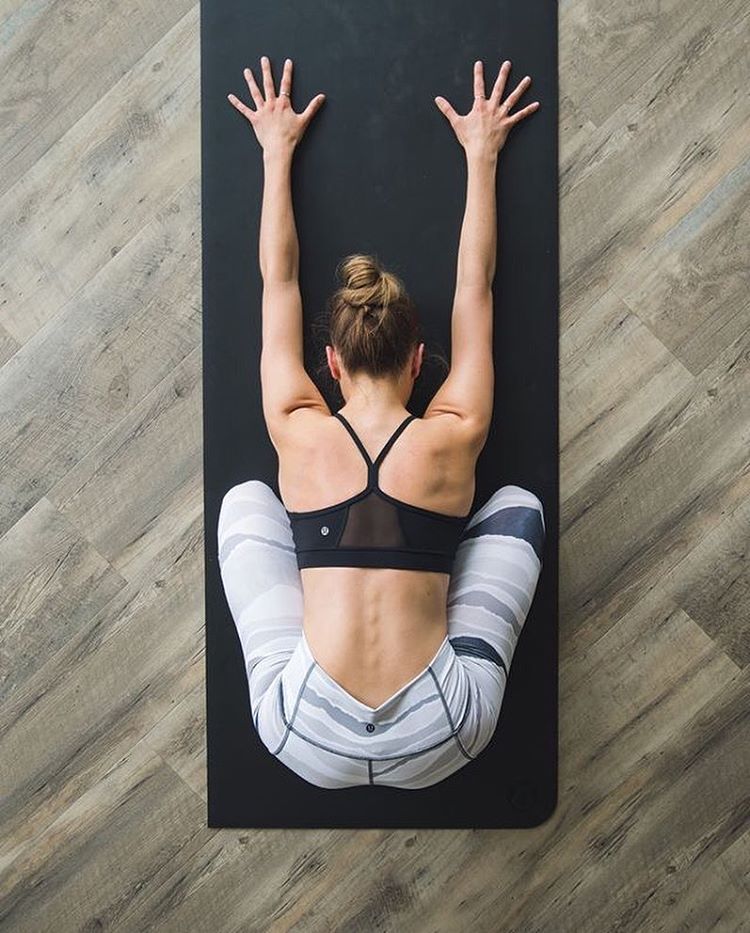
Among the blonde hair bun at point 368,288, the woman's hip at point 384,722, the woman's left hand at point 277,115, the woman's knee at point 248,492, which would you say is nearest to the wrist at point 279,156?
the woman's left hand at point 277,115

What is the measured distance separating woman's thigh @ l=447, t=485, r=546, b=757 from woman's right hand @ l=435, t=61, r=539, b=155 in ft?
2.29

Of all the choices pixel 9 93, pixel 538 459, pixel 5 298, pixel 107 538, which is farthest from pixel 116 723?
pixel 9 93

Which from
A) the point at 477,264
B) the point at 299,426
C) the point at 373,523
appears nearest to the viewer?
the point at 373,523

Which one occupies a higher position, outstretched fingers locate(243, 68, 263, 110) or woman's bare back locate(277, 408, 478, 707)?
outstretched fingers locate(243, 68, 263, 110)

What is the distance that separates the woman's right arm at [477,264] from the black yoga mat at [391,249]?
0.10 ft

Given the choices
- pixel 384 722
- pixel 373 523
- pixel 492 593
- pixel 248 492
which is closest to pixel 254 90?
pixel 248 492

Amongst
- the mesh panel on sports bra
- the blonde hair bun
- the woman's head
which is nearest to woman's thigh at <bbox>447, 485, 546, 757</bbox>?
the mesh panel on sports bra

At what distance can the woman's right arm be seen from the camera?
5.49 feet

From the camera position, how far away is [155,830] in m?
1.83

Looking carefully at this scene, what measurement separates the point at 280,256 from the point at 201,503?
1.74 ft

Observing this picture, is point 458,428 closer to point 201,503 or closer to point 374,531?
point 374,531

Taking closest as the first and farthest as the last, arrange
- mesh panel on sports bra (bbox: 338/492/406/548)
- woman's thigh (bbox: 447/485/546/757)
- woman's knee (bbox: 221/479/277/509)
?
mesh panel on sports bra (bbox: 338/492/406/548) → woman's thigh (bbox: 447/485/546/757) → woman's knee (bbox: 221/479/277/509)

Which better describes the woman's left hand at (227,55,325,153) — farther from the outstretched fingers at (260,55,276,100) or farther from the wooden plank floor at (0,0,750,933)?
the wooden plank floor at (0,0,750,933)

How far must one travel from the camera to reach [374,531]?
151cm
